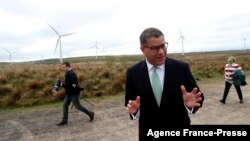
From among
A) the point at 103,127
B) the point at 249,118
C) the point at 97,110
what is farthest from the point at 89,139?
the point at 249,118

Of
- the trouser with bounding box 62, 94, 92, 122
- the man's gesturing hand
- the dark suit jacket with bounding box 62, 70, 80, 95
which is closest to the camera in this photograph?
the man's gesturing hand

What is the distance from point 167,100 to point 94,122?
6908mm

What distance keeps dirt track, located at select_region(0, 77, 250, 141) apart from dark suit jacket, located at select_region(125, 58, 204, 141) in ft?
15.2

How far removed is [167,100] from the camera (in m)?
2.82

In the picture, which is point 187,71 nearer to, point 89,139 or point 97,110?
point 89,139

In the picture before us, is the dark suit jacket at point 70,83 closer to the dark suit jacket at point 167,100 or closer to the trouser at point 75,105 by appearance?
the trouser at point 75,105

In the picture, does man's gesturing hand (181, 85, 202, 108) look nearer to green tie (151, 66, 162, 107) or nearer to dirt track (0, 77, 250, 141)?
green tie (151, 66, 162, 107)

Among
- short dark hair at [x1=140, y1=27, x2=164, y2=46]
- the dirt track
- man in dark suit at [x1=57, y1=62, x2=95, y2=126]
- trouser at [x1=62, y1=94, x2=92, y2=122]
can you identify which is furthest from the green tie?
trouser at [x1=62, y1=94, x2=92, y2=122]

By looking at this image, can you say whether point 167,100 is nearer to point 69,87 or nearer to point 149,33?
point 149,33

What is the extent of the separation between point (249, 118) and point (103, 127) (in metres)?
4.26

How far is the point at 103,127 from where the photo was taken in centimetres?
872

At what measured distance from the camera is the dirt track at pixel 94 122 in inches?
314

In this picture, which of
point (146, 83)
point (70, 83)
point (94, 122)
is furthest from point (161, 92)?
point (94, 122)

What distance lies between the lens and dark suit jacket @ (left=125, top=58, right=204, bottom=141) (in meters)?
2.83
